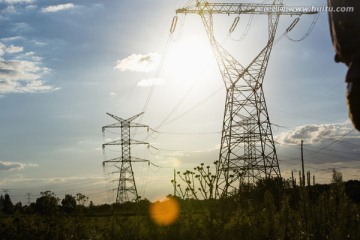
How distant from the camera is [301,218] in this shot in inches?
242

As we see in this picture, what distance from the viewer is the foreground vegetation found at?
19.4 ft

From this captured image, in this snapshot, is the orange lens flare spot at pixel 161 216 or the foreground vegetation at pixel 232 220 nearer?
the foreground vegetation at pixel 232 220

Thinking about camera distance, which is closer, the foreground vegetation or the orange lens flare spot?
the foreground vegetation

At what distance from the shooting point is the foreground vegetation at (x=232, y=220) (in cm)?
591

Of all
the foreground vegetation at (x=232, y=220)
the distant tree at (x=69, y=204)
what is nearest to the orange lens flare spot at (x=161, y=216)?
the foreground vegetation at (x=232, y=220)

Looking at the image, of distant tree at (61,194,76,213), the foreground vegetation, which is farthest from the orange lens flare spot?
distant tree at (61,194,76,213)

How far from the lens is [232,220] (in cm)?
925

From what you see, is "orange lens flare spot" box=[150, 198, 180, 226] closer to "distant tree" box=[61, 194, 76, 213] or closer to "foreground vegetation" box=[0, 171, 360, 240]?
"foreground vegetation" box=[0, 171, 360, 240]

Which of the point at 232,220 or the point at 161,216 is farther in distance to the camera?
the point at 161,216

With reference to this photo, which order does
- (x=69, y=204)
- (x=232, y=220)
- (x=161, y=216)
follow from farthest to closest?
(x=69, y=204) < (x=161, y=216) < (x=232, y=220)

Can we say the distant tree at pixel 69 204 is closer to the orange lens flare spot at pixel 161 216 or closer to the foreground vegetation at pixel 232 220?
the foreground vegetation at pixel 232 220

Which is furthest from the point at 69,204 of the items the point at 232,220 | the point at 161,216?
the point at 232,220

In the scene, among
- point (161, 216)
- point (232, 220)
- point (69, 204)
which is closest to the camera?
point (232, 220)

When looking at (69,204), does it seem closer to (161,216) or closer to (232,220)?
(161,216)
